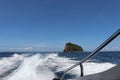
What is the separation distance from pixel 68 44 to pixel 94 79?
356ft

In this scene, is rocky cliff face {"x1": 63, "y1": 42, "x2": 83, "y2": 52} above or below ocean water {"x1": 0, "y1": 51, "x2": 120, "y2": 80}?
above

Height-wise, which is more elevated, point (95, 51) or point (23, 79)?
point (95, 51)

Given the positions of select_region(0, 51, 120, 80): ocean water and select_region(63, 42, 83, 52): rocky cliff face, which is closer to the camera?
select_region(0, 51, 120, 80): ocean water

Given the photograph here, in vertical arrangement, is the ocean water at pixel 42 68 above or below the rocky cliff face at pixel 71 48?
below

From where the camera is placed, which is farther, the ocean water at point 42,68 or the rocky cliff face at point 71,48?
the rocky cliff face at point 71,48

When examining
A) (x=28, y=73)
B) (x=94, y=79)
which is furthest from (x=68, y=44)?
(x=94, y=79)

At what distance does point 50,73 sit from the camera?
616 inches

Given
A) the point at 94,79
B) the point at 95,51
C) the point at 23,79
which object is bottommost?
the point at 23,79

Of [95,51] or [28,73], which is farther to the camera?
[28,73]

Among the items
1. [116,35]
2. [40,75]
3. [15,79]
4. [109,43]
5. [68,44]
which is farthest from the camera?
[68,44]

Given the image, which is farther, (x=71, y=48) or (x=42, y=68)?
(x=71, y=48)

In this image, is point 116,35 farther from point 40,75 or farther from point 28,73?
point 28,73

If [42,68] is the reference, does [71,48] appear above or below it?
above

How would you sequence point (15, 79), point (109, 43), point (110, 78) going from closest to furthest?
point (109, 43), point (110, 78), point (15, 79)
